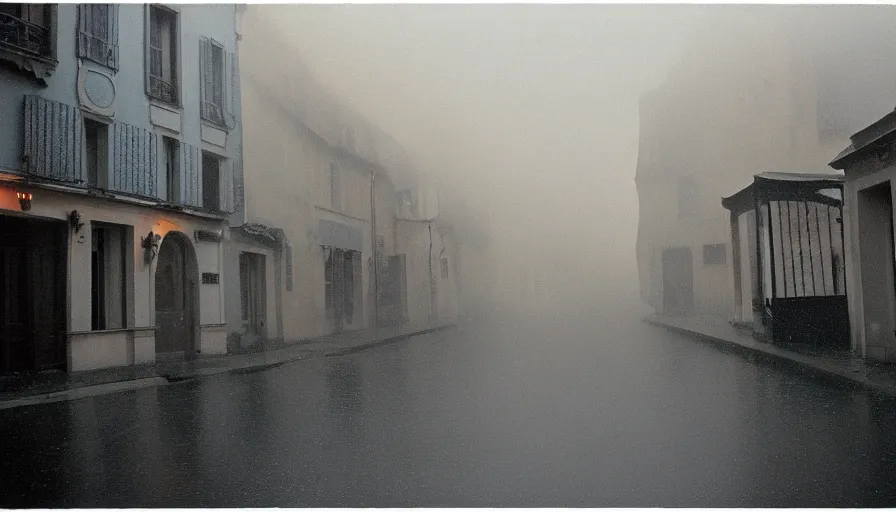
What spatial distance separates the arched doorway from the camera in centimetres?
687

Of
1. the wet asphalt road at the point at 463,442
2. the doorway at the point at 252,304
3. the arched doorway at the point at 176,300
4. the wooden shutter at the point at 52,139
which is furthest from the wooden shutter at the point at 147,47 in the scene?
the wet asphalt road at the point at 463,442

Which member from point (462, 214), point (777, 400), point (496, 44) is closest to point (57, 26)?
point (496, 44)

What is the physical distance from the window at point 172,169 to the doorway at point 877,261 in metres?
7.36

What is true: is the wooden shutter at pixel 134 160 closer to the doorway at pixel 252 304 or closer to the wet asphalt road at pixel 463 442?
the doorway at pixel 252 304

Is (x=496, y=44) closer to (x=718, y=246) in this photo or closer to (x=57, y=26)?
(x=57, y=26)

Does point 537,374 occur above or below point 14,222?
below

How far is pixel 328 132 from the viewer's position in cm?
848

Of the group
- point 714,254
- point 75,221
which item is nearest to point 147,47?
point 75,221

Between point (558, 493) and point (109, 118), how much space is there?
5451 millimetres

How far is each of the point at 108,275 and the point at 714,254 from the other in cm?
889

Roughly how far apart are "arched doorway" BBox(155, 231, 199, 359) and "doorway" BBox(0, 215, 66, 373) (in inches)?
31.2

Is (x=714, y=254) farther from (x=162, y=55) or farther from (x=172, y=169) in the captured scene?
(x=162, y=55)

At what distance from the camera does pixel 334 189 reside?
8.70 meters

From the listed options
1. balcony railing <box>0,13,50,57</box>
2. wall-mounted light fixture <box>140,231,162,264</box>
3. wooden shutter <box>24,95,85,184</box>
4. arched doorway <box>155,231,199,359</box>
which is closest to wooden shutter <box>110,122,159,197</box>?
wooden shutter <box>24,95,85,184</box>
